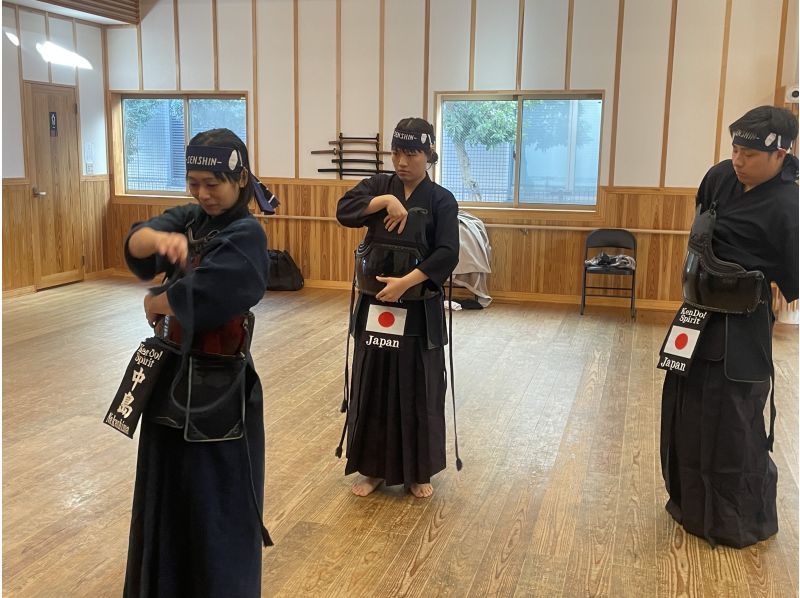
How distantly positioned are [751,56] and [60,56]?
6906 millimetres

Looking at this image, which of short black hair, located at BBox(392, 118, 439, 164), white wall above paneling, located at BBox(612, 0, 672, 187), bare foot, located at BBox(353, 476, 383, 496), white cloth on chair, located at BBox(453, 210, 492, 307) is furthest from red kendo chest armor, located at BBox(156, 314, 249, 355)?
white wall above paneling, located at BBox(612, 0, 672, 187)

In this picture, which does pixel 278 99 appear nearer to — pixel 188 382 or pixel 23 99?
pixel 23 99

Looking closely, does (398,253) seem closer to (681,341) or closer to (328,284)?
(681,341)

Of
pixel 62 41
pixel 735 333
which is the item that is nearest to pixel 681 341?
pixel 735 333

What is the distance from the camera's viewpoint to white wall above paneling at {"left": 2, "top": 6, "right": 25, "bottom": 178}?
741 cm

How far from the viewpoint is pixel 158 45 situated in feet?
28.3

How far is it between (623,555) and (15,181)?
7029 millimetres

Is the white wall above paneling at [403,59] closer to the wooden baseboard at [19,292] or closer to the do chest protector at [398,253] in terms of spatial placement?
the wooden baseboard at [19,292]

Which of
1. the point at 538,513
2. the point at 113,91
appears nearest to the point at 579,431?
the point at 538,513

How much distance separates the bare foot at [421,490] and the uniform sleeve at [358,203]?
3.86 ft

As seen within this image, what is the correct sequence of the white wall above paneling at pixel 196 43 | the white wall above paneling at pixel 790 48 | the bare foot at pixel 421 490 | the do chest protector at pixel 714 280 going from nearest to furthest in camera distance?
the do chest protector at pixel 714 280
the bare foot at pixel 421 490
the white wall above paneling at pixel 790 48
the white wall above paneling at pixel 196 43

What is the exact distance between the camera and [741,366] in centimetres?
283

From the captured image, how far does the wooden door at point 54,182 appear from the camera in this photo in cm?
790

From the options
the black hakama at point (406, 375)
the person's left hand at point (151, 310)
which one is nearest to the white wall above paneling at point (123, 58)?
the black hakama at point (406, 375)
